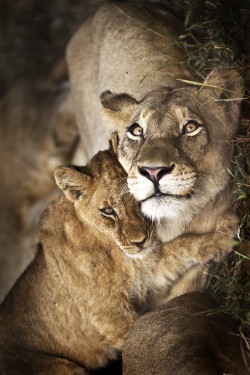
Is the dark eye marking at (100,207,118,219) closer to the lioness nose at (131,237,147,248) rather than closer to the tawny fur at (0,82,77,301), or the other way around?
the lioness nose at (131,237,147,248)

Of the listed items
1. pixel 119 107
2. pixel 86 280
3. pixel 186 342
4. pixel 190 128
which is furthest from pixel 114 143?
pixel 186 342

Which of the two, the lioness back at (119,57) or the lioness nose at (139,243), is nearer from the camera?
the lioness nose at (139,243)

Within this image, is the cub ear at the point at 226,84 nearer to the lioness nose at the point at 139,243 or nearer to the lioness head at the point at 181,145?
the lioness head at the point at 181,145

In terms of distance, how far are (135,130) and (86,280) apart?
3.38 feet

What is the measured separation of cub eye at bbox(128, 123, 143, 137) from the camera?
485 cm

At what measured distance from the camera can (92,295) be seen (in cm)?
503

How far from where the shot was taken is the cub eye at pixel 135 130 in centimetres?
485

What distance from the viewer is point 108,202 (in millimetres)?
4816

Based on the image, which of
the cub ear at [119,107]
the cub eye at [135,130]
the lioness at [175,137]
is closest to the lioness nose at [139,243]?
the lioness at [175,137]

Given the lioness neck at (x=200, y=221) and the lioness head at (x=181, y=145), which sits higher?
the lioness head at (x=181, y=145)

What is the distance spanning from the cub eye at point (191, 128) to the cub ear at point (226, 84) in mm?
279

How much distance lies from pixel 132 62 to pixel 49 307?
2.10 m

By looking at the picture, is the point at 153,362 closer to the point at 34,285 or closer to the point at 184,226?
the point at 184,226

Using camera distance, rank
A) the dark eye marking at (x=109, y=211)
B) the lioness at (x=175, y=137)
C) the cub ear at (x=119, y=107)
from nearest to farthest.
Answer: the lioness at (x=175, y=137) < the dark eye marking at (x=109, y=211) < the cub ear at (x=119, y=107)
